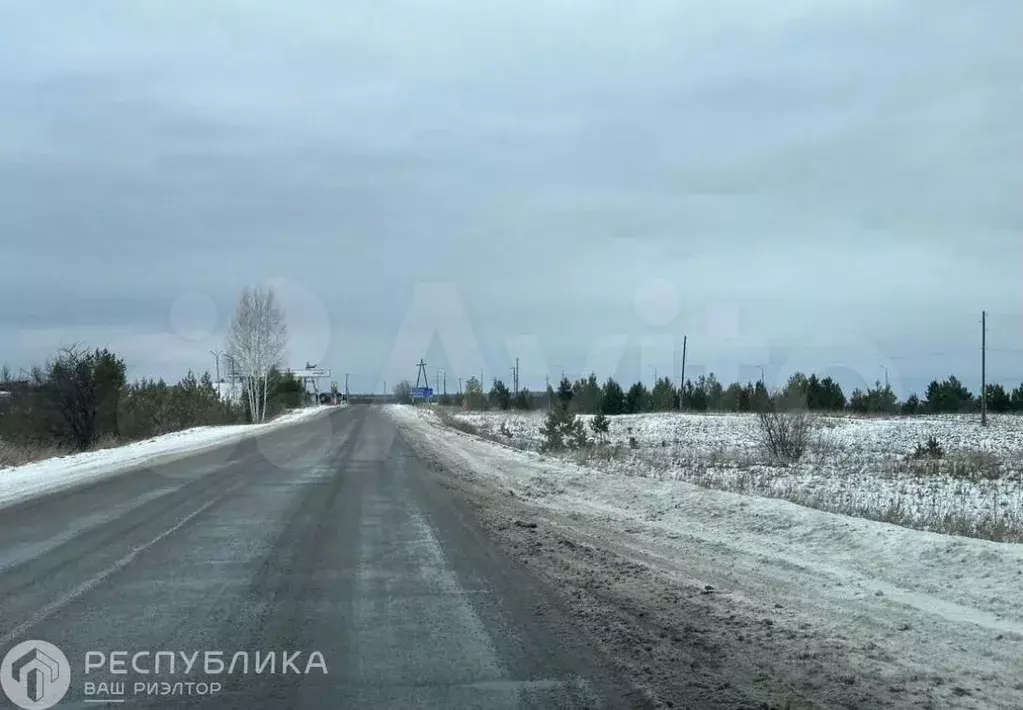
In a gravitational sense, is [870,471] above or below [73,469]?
above

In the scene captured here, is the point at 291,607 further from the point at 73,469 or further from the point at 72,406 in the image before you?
the point at 72,406

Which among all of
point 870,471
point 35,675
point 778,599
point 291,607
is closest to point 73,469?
point 291,607

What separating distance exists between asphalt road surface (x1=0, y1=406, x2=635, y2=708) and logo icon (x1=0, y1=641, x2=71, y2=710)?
0.32 ft

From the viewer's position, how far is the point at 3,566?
9.95 m

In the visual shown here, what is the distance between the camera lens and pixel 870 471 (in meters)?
23.3

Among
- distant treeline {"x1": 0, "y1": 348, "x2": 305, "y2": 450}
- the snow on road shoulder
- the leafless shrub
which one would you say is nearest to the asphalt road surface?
the snow on road shoulder

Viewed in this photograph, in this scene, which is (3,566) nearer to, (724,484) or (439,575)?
(439,575)

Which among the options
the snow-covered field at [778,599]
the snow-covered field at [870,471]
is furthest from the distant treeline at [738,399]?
the snow-covered field at [778,599]

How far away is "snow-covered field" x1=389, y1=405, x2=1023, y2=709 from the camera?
5.99 meters

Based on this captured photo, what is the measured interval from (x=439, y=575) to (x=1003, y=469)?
64.7 ft

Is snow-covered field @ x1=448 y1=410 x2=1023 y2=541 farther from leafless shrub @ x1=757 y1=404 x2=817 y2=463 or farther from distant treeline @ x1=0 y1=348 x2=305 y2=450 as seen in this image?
distant treeline @ x1=0 y1=348 x2=305 y2=450

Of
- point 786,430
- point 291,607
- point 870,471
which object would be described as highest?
point 786,430

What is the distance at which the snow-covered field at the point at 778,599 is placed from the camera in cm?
599

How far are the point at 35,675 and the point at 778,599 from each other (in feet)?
20.6
